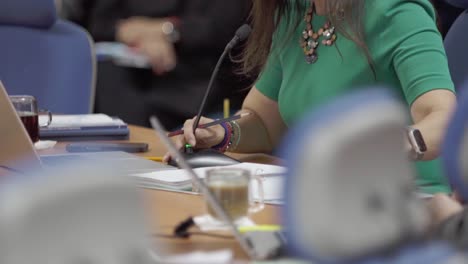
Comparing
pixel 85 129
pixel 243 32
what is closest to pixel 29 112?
pixel 85 129

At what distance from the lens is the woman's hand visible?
65.4 inches

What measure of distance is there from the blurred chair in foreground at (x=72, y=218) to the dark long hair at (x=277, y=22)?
119 cm

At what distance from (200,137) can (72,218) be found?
3.99ft

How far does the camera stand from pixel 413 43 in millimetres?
1551

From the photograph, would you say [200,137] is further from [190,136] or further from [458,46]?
[458,46]

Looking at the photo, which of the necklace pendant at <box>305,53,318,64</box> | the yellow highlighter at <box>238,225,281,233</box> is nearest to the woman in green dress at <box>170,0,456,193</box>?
the necklace pendant at <box>305,53,318,64</box>

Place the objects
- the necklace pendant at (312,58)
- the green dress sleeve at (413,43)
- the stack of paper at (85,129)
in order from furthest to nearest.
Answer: the stack of paper at (85,129), the necklace pendant at (312,58), the green dress sleeve at (413,43)

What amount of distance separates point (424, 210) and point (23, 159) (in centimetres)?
89

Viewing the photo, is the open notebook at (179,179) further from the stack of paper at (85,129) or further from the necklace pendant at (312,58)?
the stack of paper at (85,129)

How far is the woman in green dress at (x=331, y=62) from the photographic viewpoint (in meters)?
1.51

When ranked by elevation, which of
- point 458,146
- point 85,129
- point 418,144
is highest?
point 458,146

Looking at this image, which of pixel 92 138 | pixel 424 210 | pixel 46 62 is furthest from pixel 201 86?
pixel 424 210

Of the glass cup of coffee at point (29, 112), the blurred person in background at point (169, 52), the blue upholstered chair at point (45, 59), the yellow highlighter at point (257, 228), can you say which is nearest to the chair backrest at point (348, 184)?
the yellow highlighter at point (257, 228)

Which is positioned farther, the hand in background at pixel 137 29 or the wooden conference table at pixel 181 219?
the hand in background at pixel 137 29
